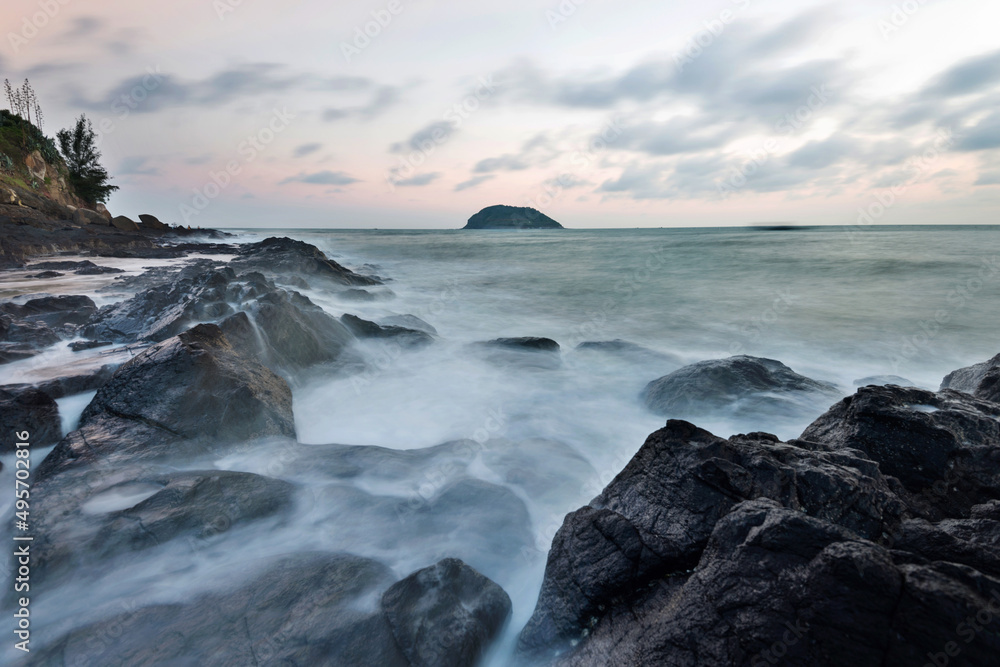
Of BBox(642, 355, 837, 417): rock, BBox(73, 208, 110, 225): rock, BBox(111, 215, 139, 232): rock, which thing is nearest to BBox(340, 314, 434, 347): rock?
BBox(642, 355, 837, 417): rock

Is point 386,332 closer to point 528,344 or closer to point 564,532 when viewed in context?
point 528,344

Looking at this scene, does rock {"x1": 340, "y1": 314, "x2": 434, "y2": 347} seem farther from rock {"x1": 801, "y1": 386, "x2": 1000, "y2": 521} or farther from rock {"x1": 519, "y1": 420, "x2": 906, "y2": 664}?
rock {"x1": 801, "y1": 386, "x2": 1000, "y2": 521}

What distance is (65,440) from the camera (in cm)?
430

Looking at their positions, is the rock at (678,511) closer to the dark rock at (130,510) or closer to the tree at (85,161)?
the dark rock at (130,510)

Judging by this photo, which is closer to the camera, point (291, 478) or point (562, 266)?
point (291, 478)

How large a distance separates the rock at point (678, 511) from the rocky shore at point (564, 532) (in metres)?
0.01

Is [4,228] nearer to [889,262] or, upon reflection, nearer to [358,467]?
[358,467]

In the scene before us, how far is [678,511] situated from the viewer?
8.81 feet

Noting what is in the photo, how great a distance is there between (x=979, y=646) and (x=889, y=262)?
110ft

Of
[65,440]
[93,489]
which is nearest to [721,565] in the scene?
[93,489]

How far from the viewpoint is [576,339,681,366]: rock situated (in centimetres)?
990

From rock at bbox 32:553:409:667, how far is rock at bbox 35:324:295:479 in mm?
1834

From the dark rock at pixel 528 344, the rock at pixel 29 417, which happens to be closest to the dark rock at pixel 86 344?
the rock at pixel 29 417

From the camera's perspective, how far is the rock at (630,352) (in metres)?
9.90
